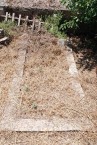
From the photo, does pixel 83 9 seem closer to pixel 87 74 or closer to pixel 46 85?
pixel 87 74

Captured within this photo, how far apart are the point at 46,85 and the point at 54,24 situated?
11.5 ft

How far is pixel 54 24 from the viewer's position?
10602 mm

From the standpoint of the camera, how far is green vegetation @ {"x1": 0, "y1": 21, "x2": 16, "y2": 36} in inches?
400

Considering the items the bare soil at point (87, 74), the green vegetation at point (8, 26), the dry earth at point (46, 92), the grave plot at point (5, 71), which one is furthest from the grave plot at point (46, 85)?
the green vegetation at point (8, 26)

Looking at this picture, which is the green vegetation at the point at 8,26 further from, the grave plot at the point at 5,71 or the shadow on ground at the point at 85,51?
the shadow on ground at the point at 85,51

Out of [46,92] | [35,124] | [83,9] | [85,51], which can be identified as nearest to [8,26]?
[85,51]

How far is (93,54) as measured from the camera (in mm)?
9852

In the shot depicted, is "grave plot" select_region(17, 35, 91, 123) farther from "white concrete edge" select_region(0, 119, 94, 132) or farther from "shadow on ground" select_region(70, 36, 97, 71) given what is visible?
"shadow on ground" select_region(70, 36, 97, 71)

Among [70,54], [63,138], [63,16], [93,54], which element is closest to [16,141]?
[63,138]

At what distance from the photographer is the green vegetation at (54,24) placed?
10.4 meters

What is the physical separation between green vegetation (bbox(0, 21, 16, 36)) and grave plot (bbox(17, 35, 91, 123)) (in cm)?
85

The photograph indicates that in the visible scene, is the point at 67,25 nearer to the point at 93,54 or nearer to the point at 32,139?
the point at 93,54

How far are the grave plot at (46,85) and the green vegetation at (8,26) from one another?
848 mm

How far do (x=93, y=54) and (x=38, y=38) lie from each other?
Answer: 1.94m
